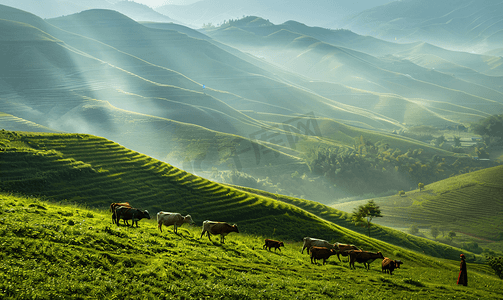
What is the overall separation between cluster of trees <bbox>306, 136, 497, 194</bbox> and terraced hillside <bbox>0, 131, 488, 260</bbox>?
116 meters

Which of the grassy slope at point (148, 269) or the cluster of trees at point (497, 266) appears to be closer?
the grassy slope at point (148, 269)

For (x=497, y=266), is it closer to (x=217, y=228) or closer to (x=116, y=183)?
(x=217, y=228)

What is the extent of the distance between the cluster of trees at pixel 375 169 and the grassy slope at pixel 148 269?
439 feet

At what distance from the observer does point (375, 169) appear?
158 m

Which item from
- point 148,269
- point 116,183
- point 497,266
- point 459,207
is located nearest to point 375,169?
point 459,207

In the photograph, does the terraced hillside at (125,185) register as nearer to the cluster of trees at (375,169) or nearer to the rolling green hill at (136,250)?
the rolling green hill at (136,250)

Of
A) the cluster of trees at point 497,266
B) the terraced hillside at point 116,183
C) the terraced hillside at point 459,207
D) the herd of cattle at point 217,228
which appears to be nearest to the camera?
the herd of cattle at point 217,228

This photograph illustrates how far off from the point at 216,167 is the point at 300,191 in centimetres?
3937

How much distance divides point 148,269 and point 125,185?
2473 cm

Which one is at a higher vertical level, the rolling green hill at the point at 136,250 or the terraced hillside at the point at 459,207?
the rolling green hill at the point at 136,250

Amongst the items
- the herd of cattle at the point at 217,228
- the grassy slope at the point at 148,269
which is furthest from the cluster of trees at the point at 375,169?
the grassy slope at the point at 148,269

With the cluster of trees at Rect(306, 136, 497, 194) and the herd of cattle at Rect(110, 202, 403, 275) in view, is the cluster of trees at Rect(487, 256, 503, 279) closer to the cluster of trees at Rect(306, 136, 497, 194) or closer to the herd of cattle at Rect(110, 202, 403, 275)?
the herd of cattle at Rect(110, 202, 403, 275)

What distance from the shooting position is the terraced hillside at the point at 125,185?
32125 mm

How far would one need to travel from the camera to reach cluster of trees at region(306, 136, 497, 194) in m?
152
